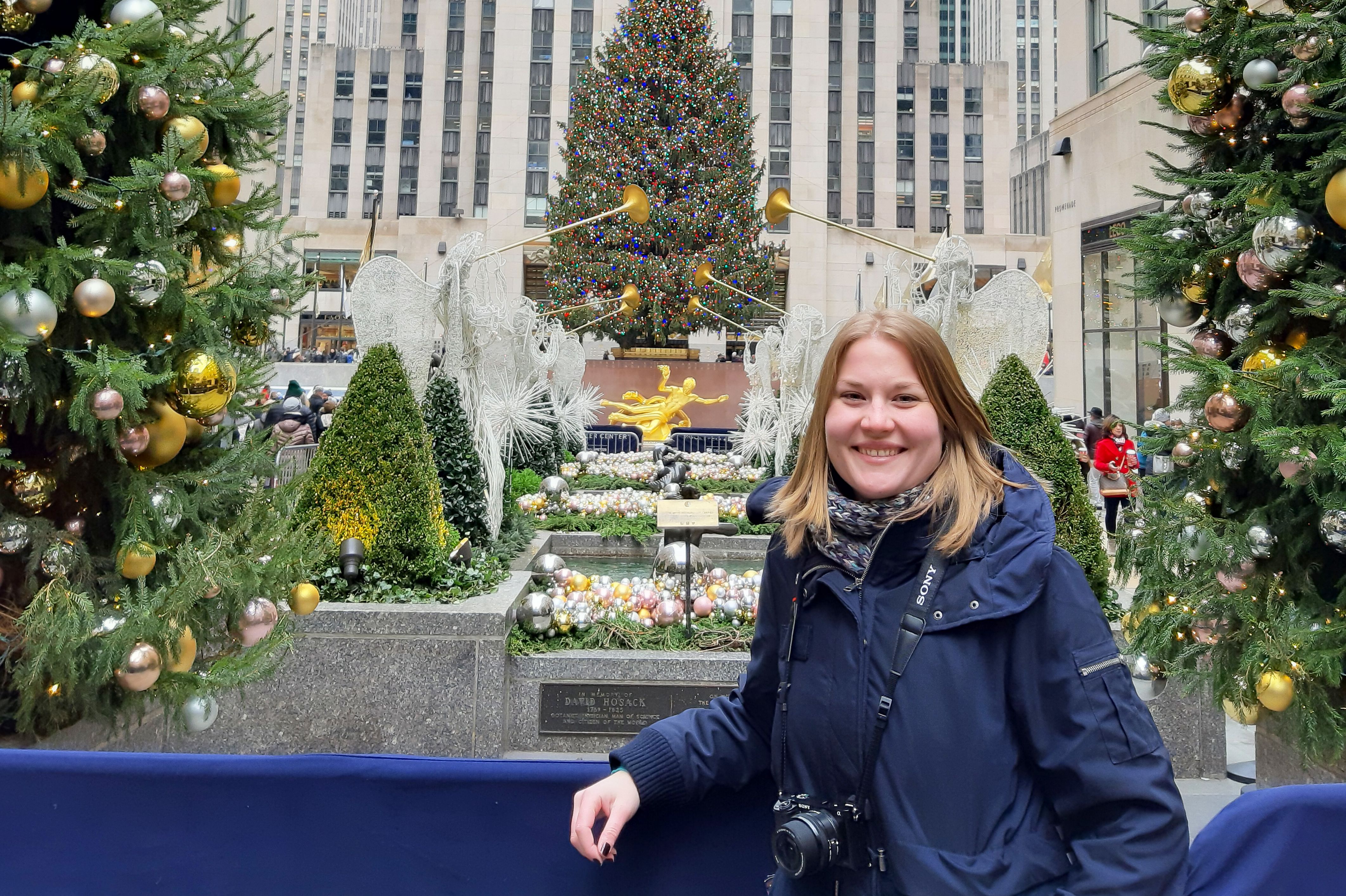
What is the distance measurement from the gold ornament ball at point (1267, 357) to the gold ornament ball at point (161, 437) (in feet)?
13.1

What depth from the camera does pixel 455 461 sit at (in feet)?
24.3

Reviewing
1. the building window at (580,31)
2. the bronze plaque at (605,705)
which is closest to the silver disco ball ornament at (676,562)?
the bronze plaque at (605,705)

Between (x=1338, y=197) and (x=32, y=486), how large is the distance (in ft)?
14.7

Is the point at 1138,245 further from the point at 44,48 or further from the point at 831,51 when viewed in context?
the point at 831,51

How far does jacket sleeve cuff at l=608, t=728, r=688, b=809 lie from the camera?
Answer: 1710 mm

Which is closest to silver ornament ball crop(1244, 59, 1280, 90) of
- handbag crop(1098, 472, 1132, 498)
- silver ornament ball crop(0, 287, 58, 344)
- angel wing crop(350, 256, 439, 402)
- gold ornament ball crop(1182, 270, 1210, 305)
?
gold ornament ball crop(1182, 270, 1210, 305)

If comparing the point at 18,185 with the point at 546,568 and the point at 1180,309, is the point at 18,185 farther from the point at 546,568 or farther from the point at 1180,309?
the point at 546,568

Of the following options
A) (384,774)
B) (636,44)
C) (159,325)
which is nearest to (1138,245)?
(384,774)

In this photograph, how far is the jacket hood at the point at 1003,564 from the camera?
1379 mm

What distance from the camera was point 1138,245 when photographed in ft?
12.5

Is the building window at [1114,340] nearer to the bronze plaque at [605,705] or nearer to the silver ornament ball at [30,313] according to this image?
the bronze plaque at [605,705]

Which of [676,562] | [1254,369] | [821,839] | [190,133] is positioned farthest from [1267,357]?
[676,562]

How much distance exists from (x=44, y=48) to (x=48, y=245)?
57cm

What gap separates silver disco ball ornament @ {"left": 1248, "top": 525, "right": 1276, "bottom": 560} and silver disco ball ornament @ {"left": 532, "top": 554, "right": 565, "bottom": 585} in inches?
200
